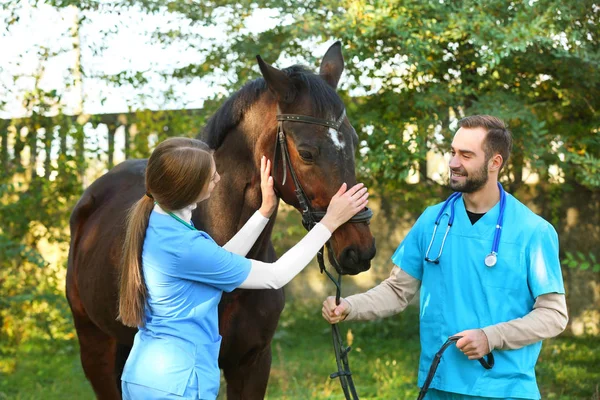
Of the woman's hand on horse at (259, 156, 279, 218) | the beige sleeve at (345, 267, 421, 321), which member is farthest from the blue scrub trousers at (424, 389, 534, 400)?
the woman's hand on horse at (259, 156, 279, 218)

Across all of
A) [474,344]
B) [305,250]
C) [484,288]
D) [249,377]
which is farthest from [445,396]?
[249,377]

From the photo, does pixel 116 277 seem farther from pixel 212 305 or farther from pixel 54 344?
pixel 54 344

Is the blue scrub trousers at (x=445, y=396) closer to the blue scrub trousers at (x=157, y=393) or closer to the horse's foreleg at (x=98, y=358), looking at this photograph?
the blue scrub trousers at (x=157, y=393)

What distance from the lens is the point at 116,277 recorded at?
12.2 feet

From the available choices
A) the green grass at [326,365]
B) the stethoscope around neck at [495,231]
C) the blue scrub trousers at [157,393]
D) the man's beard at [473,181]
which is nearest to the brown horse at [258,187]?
the stethoscope around neck at [495,231]

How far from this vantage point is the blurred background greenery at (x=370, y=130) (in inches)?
223

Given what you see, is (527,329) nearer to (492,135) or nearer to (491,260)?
(491,260)

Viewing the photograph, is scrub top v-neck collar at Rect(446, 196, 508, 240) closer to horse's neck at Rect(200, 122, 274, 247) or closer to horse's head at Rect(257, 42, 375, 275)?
horse's head at Rect(257, 42, 375, 275)

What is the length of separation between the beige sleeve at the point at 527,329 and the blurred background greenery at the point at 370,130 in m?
2.51

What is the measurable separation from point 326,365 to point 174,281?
4.18 m

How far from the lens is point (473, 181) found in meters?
2.64

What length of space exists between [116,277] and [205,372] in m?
1.44

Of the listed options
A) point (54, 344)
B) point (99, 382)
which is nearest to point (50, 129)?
point (54, 344)

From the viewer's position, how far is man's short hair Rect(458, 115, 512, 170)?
8.75 feet
